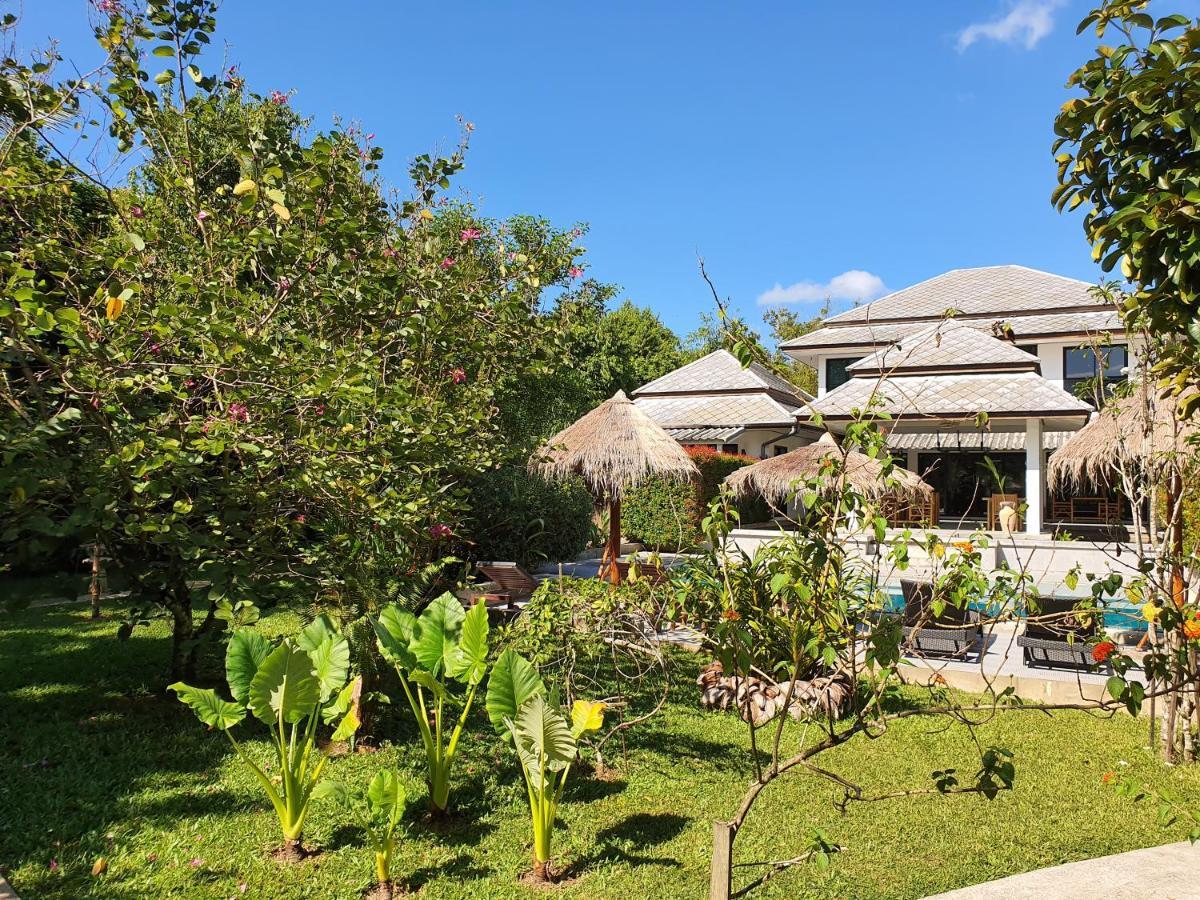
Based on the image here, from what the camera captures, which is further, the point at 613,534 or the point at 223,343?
the point at 613,534

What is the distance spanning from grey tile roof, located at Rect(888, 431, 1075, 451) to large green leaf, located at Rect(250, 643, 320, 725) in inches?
871

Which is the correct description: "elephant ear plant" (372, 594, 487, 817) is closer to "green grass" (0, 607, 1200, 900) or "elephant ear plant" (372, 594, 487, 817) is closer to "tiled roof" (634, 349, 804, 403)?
"green grass" (0, 607, 1200, 900)

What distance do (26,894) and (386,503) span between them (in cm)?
346

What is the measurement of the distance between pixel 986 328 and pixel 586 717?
31.3 metres

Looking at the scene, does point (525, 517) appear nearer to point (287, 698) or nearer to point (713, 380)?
point (287, 698)

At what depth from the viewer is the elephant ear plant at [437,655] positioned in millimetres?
5579

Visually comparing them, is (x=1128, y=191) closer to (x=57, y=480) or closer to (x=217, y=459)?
(x=57, y=480)

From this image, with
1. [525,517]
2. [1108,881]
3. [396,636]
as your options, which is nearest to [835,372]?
[525,517]

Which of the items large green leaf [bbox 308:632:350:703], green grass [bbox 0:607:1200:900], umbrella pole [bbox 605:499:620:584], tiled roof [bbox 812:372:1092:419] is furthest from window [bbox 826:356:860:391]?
large green leaf [bbox 308:632:350:703]

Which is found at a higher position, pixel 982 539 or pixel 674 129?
pixel 674 129

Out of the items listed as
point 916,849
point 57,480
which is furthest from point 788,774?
point 57,480

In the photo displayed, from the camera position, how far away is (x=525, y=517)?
18.2 meters

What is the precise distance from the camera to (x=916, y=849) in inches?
212

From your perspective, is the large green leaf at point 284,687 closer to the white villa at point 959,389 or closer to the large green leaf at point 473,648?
the large green leaf at point 473,648
